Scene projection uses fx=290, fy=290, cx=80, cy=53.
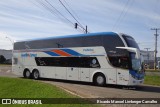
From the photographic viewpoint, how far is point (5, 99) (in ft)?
49.2

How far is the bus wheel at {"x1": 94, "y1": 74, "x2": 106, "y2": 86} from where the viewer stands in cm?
2025

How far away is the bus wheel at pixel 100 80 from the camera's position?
66.4 feet

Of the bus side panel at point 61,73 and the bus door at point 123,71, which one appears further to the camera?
the bus side panel at point 61,73

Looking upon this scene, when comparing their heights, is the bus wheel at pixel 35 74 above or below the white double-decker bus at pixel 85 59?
below

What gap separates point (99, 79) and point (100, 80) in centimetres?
11

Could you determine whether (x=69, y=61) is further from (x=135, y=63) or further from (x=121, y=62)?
(x=135, y=63)

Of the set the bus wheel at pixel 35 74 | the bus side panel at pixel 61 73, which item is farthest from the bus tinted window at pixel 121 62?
the bus wheel at pixel 35 74

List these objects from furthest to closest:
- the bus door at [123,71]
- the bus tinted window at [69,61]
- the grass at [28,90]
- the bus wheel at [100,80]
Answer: the bus tinted window at [69,61] < the bus wheel at [100,80] < the bus door at [123,71] < the grass at [28,90]

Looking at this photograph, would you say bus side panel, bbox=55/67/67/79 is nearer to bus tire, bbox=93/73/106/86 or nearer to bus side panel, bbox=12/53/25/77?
bus tire, bbox=93/73/106/86

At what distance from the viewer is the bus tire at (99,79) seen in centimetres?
2026

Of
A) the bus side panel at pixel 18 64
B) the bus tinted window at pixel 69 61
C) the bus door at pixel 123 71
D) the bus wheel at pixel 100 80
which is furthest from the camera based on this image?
the bus side panel at pixel 18 64

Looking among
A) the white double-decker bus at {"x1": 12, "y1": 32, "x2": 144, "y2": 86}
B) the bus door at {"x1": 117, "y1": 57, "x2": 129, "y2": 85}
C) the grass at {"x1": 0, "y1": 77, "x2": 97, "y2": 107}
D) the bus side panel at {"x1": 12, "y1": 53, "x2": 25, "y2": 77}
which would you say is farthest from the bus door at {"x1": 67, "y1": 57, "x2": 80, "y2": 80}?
the bus side panel at {"x1": 12, "y1": 53, "x2": 25, "y2": 77}

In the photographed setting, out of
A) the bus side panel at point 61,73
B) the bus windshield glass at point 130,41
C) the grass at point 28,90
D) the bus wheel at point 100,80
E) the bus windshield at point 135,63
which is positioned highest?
the bus windshield glass at point 130,41

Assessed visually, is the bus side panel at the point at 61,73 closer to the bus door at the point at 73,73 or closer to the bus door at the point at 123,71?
the bus door at the point at 73,73
